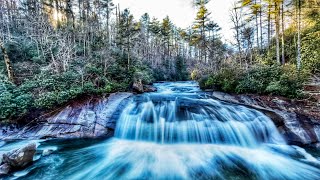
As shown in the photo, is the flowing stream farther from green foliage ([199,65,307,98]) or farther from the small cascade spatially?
green foliage ([199,65,307,98])

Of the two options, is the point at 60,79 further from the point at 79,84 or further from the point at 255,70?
the point at 255,70

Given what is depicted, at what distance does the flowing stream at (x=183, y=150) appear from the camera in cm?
585

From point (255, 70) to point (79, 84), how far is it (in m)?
10.5

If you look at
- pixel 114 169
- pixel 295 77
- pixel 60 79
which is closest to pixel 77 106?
pixel 60 79

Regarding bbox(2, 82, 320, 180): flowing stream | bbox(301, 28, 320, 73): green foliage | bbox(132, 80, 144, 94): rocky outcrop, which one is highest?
bbox(301, 28, 320, 73): green foliage

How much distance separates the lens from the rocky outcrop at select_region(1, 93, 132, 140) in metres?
8.52

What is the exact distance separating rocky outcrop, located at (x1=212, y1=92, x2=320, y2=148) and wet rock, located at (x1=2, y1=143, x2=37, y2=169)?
9.63m

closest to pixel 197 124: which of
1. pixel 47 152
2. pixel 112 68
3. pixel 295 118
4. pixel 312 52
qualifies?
pixel 295 118

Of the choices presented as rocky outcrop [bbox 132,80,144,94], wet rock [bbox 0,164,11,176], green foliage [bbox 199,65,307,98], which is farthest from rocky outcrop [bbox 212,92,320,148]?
wet rock [bbox 0,164,11,176]

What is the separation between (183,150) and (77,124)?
17.0 feet

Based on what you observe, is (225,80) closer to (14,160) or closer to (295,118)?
(295,118)

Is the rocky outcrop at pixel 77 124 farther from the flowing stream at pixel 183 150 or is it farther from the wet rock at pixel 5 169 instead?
the wet rock at pixel 5 169

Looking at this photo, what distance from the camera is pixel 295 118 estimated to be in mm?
8055

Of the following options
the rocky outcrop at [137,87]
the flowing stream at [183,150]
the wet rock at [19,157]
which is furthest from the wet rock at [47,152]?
the rocky outcrop at [137,87]
